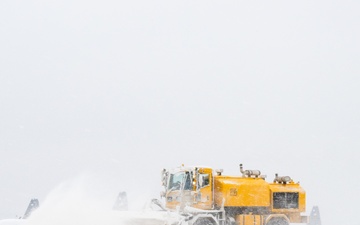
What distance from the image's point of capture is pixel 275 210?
16.4 m

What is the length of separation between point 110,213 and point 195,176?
2.57 meters

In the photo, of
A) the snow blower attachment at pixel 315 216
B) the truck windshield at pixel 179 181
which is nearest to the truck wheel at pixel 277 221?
the truck windshield at pixel 179 181

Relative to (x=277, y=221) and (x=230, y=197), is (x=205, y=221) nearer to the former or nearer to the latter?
(x=230, y=197)

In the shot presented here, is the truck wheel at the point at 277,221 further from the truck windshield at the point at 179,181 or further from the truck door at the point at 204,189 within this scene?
the truck windshield at the point at 179,181

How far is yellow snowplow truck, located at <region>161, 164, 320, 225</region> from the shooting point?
1544 centimetres

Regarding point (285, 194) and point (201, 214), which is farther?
point (285, 194)

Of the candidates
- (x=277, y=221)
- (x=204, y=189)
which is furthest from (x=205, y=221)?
(x=277, y=221)

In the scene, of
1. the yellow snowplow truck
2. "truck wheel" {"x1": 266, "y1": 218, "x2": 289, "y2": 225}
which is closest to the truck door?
the yellow snowplow truck

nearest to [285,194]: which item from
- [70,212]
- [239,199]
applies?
[239,199]

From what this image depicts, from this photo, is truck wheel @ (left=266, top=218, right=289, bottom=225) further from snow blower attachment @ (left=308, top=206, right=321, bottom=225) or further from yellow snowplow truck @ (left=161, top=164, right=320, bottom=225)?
snow blower attachment @ (left=308, top=206, right=321, bottom=225)

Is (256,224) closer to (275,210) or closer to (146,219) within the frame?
(275,210)

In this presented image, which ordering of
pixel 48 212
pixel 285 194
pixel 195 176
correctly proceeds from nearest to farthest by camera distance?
pixel 48 212 < pixel 195 176 < pixel 285 194

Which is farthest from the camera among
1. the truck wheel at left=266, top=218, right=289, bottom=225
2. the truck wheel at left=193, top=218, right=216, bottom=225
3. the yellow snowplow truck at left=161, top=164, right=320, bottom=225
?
the truck wheel at left=266, top=218, right=289, bottom=225

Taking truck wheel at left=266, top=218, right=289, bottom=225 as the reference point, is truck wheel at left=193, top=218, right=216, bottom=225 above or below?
above
